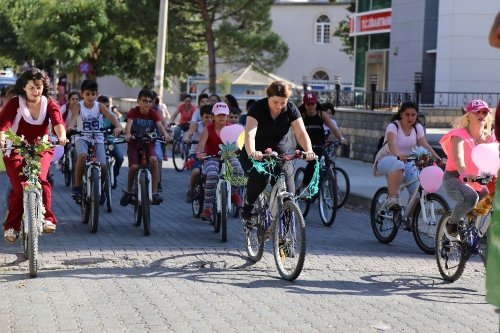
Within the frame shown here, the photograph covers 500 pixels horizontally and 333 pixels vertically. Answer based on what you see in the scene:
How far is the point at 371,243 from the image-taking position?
12.3 meters

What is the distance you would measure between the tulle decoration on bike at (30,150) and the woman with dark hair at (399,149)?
159 inches

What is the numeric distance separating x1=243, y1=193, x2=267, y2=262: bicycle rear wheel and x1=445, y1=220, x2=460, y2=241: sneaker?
1685mm

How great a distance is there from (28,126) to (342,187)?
24.4 feet

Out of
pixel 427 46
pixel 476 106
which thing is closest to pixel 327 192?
pixel 476 106

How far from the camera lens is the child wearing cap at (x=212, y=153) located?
12.3 metres

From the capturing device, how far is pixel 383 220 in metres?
12.2

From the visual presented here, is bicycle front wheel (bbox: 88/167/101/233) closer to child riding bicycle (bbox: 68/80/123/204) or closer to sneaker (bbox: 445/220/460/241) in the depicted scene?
child riding bicycle (bbox: 68/80/123/204)

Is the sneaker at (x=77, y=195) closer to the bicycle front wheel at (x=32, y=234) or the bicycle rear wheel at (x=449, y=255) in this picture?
the bicycle front wheel at (x=32, y=234)

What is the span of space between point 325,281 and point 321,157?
567cm

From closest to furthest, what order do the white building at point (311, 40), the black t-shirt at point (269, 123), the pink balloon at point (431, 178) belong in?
the black t-shirt at point (269, 123) → the pink balloon at point (431, 178) → the white building at point (311, 40)

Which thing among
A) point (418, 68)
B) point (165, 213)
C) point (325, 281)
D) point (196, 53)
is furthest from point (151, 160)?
point (196, 53)

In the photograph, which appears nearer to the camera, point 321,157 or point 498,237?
point 498,237

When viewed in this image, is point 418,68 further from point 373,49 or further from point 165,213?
point 165,213

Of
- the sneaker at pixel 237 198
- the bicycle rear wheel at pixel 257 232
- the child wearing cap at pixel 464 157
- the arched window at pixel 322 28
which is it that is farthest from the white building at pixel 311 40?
the child wearing cap at pixel 464 157
